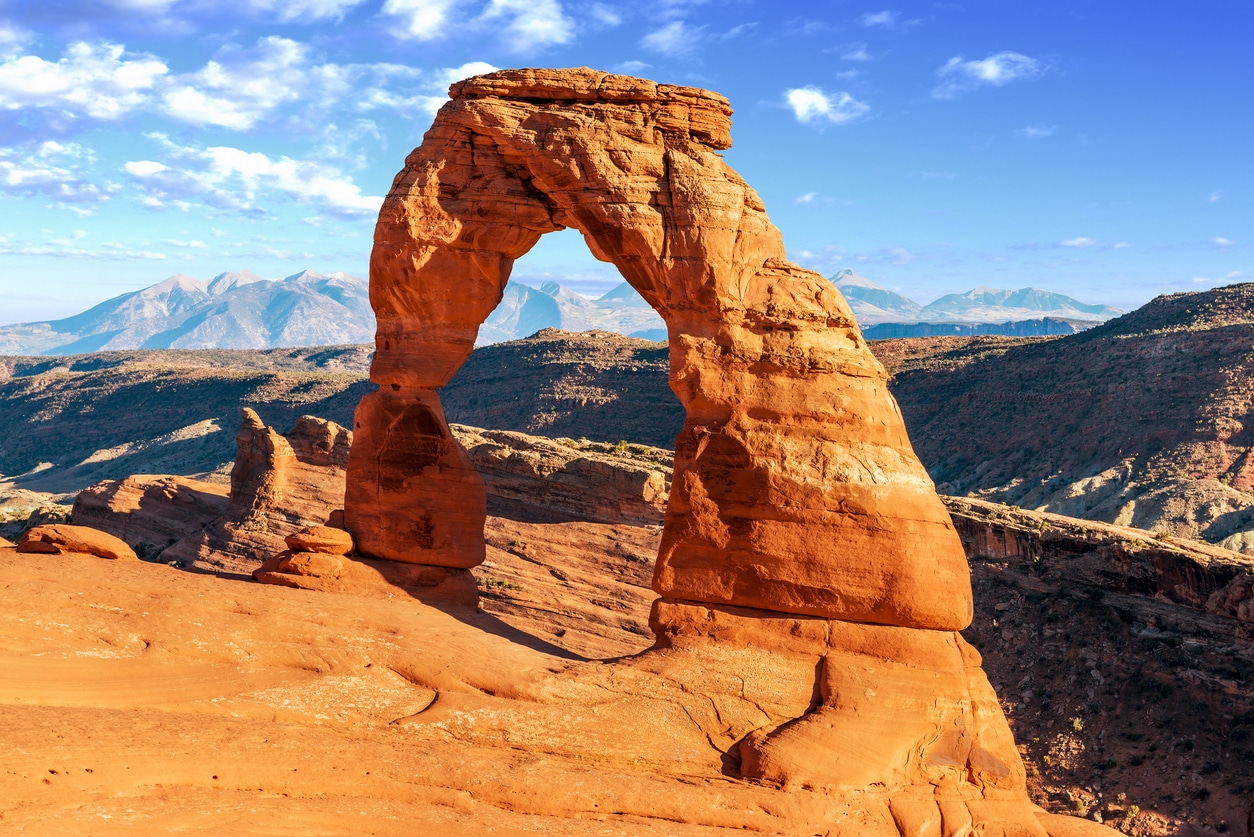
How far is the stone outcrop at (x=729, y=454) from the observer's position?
14.8 meters

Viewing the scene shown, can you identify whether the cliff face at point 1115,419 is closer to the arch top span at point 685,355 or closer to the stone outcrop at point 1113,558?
the stone outcrop at point 1113,558

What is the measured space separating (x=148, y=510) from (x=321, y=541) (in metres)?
19.2

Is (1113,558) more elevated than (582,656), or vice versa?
(1113,558)

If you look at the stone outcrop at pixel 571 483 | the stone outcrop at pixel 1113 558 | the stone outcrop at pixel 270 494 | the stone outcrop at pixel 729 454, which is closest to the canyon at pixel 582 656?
the stone outcrop at pixel 729 454

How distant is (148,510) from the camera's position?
35250 mm

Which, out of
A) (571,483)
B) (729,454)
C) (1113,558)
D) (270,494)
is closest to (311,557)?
(729,454)

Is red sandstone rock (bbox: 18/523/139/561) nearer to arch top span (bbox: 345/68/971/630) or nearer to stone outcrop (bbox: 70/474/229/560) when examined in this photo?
arch top span (bbox: 345/68/971/630)

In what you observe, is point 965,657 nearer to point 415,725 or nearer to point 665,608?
point 665,608

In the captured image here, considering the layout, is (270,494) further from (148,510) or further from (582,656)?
(582,656)

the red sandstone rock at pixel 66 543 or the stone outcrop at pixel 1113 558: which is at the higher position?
the red sandstone rock at pixel 66 543

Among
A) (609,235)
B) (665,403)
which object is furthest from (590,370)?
(609,235)

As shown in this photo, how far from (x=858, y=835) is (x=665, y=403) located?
65913mm

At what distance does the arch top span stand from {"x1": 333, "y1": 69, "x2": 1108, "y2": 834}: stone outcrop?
0.04 metres

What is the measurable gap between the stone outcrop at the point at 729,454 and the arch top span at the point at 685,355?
4 cm
